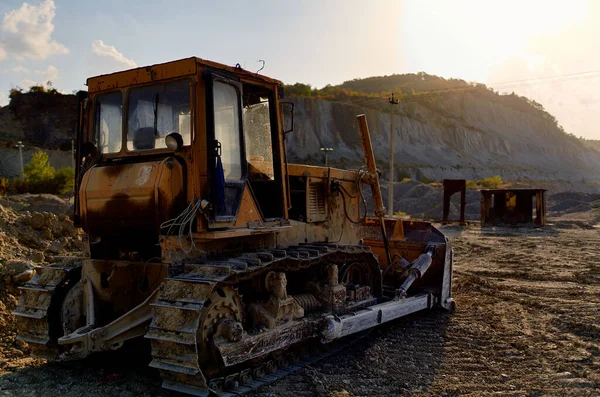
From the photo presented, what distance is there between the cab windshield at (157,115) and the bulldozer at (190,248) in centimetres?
1

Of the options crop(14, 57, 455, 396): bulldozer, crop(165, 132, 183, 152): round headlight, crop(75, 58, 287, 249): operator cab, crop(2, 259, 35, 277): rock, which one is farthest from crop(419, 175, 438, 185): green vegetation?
crop(165, 132, 183, 152): round headlight

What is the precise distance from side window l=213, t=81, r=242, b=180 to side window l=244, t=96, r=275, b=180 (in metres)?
0.27

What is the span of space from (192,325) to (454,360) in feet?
11.2

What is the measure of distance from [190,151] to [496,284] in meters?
7.84

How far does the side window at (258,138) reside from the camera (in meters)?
6.41

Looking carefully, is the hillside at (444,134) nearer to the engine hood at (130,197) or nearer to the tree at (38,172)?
the tree at (38,172)

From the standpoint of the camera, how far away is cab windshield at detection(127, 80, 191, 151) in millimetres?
5754

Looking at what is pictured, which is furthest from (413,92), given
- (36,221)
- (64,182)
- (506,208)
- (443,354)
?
(443,354)

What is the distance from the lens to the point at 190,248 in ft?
18.2

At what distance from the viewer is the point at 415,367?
6.37m

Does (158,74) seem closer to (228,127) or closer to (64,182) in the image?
(228,127)

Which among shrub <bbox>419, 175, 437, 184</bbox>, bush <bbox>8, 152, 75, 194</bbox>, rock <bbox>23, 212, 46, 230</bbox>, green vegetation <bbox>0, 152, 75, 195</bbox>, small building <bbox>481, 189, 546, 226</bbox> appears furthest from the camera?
shrub <bbox>419, 175, 437, 184</bbox>

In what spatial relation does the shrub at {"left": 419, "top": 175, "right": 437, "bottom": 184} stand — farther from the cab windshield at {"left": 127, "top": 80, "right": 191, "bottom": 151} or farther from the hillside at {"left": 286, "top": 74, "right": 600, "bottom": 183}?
the cab windshield at {"left": 127, "top": 80, "right": 191, "bottom": 151}

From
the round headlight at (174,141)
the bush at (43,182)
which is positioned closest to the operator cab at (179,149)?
the round headlight at (174,141)
